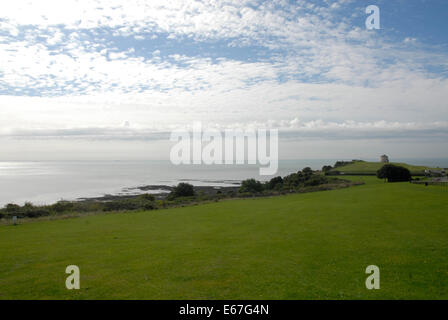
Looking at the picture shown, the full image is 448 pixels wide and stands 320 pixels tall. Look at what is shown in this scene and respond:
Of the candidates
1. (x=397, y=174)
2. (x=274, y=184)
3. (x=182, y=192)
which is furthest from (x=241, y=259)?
(x=274, y=184)

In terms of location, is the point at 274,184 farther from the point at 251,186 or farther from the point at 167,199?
the point at 167,199

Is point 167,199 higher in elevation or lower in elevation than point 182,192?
lower

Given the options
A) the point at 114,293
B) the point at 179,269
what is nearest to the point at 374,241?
the point at 179,269

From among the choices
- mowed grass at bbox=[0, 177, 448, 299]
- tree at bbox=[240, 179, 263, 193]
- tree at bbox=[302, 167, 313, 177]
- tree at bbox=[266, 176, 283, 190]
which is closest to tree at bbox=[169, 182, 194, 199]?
tree at bbox=[240, 179, 263, 193]

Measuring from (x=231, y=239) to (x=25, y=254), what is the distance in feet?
32.7

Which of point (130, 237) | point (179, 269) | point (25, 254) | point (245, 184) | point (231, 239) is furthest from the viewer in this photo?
point (245, 184)

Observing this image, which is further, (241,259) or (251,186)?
(251,186)

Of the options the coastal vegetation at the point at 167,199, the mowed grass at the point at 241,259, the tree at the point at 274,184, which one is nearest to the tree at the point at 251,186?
the coastal vegetation at the point at 167,199

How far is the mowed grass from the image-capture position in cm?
887

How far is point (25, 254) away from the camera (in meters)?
14.1

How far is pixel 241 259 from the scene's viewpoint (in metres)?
12.1
